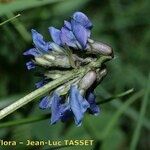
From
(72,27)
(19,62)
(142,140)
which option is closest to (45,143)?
(19,62)

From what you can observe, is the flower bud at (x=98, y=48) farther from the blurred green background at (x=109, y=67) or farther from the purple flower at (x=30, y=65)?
the blurred green background at (x=109, y=67)

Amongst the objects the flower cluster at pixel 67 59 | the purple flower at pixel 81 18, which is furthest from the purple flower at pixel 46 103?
the purple flower at pixel 81 18

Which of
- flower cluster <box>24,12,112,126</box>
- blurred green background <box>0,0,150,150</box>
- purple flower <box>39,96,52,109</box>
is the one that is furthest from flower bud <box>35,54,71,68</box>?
blurred green background <box>0,0,150,150</box>

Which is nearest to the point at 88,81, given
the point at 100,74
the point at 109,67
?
the point at 100,74

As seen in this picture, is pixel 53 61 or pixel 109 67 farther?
pixel 109 67

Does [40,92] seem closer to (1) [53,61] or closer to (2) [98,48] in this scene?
(1) [53,61]
